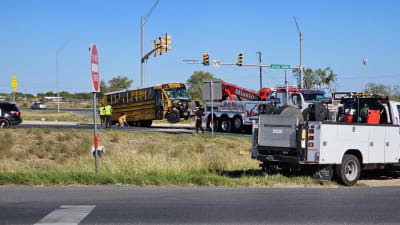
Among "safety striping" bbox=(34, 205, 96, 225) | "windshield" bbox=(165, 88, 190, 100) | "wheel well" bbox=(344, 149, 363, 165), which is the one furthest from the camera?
"windshield" bbox=(165, 88, 190, 100)

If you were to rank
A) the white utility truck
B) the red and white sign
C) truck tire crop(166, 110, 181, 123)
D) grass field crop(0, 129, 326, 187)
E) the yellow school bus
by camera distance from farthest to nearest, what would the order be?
1. the yellow school bus
2. truck tire crop(166, 110, 181, 123)
3. the red and white sign
4. grass field crop(0, 129, 326, 187)
5. the white utility truck

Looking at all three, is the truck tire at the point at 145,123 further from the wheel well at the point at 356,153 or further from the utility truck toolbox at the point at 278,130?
the wheel well at the point at 356,153

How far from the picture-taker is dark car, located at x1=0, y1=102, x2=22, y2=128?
97.6ft

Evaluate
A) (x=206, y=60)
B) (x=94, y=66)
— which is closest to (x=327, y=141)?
(x=94, y=66)

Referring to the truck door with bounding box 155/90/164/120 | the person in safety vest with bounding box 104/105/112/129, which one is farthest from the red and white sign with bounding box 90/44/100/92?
the truck door with bounding box 155/90/164/120

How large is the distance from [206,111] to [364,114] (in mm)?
21257


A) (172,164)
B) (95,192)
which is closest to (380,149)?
(172,164)

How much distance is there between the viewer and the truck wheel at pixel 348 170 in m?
11.5

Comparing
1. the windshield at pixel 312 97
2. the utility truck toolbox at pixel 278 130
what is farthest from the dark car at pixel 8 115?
the utility truck toolbox at pixel 278 130

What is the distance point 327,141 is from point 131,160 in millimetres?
6208

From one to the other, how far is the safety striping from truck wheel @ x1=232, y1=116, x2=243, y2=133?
76.7ft

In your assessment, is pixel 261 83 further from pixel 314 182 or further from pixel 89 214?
pixel 89 214

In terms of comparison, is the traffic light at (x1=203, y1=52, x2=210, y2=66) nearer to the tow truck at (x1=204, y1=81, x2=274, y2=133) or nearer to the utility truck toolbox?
the tow truck at (x1=204, y1=81, x2=274, y2=133)

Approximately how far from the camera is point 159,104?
3666 centimetres
